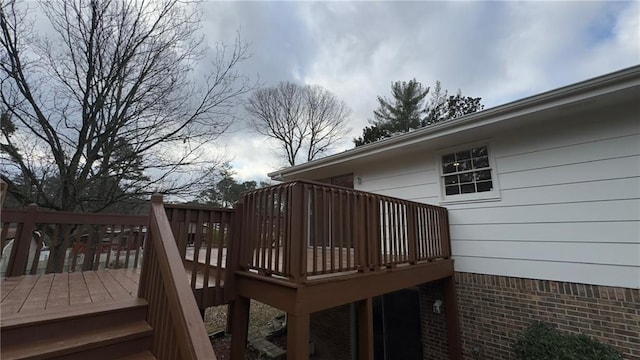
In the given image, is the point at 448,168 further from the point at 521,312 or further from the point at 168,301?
the point at 168,301

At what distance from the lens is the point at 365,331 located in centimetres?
327

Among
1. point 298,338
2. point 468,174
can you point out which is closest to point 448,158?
point 468,174

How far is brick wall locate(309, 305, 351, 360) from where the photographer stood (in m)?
5.96

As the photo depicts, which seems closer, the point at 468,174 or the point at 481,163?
the point at 481,163

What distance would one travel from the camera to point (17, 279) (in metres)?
3.33

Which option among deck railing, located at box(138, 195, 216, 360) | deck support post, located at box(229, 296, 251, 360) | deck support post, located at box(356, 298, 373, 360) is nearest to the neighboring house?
deck support post, located at box(356, 298, 373, 360)

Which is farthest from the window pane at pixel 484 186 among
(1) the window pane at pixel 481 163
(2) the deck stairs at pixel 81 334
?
(2) the deck stairs at pixel 81 334

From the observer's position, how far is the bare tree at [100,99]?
5637 mm

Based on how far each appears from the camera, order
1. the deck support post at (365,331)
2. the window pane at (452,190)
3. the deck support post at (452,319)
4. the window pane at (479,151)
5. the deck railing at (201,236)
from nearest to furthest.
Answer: the deck railing at (201,236) → the deck support post at (365,331) → the deck support post at (452,319) → the window pane at (479,151) → the window pane at (452,190)

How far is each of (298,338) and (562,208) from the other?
4.05 meters

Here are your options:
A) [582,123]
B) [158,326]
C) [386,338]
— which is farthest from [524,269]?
[158,326]

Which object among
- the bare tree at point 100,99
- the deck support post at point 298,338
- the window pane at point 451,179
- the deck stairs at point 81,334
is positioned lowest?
the deck support post at point 298,338

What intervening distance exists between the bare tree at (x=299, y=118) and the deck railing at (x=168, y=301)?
16122mm

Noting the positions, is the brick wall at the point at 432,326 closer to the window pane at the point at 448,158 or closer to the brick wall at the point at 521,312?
the brick wall at the point at 521,312
